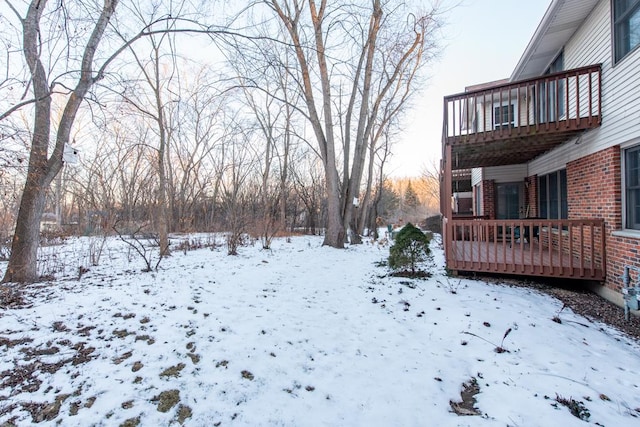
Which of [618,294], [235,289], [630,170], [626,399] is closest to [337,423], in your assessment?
[626,399]

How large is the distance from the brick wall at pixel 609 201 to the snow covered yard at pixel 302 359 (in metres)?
1.23

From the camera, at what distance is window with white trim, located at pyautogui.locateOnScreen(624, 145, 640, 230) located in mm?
4297

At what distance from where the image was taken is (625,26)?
4492mm

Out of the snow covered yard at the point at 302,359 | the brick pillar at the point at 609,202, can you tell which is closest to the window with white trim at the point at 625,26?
the brick pillar at the point at 609,202

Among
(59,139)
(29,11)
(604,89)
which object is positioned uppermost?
(29,11)

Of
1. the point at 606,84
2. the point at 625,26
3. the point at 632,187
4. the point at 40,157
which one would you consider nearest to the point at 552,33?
the point at 625,26

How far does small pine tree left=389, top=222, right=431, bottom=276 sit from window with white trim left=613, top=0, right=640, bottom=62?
408cm

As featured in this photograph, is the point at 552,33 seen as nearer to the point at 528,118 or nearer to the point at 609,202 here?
the point at 528,118

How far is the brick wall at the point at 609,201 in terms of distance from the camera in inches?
170

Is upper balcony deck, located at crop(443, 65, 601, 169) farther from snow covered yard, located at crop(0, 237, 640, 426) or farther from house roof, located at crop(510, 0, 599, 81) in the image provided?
snow covered yard, located at crop(0, 237, 640, 426)

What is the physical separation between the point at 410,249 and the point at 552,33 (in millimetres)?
5518

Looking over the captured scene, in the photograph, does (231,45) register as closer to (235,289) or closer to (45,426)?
(235,289)

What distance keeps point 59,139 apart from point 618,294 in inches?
354

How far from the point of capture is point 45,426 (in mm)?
1866
